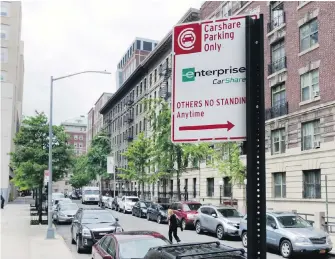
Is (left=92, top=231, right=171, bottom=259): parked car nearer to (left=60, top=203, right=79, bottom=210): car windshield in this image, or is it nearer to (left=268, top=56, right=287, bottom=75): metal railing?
(left=60, top=203, right=79, bottom=210): car windshield

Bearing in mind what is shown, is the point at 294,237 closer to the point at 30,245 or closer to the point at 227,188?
the point at 30,245

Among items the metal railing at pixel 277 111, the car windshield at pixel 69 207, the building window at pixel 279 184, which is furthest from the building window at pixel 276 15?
the car windshield at pixel 69 207

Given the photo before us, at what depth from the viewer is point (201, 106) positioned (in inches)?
126

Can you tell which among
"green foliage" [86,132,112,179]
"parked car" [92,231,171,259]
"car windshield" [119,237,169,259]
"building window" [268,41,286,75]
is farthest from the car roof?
"green foliage" [86,132,112,179]

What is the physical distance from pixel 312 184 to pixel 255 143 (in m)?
25.3

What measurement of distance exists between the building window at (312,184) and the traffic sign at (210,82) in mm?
24525

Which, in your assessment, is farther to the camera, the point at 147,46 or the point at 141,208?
the point at 147,46

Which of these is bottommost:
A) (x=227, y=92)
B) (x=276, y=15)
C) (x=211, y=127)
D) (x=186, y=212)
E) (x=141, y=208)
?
(x=141, y=208)

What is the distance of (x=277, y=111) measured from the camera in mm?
30734

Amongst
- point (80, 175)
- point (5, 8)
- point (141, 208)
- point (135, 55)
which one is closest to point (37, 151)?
point (141, 208)

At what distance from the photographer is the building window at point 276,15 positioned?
30.9 metres

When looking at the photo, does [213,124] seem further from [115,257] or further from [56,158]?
Answer: [56,158]

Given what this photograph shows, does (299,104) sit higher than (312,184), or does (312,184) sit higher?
(299,104)

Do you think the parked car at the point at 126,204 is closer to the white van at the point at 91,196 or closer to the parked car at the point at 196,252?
the white van at the point at 91,196
